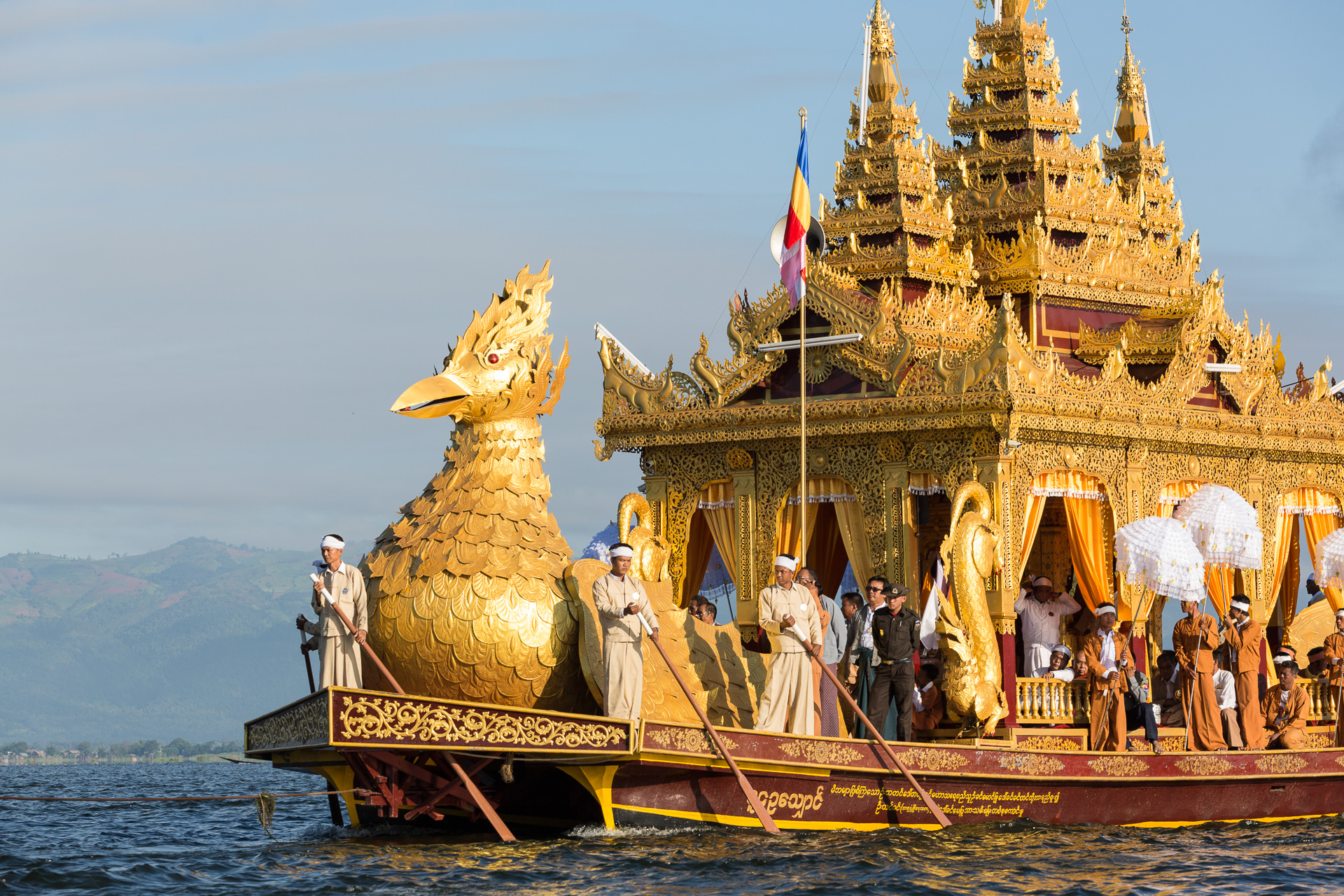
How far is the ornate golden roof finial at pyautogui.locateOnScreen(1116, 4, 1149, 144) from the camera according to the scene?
26516 millimetres

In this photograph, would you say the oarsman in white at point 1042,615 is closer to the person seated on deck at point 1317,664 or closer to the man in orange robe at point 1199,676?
the man in orange robe at point 1199,676

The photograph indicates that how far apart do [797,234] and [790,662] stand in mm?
5309

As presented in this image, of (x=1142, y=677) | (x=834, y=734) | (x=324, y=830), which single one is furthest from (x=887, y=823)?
(x=324, y=830)

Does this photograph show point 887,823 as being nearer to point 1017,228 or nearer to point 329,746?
point 329,746

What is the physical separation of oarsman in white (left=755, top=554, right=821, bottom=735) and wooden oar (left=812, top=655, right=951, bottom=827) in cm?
17

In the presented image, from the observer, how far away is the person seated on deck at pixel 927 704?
1614 cm

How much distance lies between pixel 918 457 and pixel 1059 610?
273 centimetres

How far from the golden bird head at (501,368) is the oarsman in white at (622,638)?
177cm

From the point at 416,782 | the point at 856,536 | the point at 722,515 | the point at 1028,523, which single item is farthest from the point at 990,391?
the point at 416,782

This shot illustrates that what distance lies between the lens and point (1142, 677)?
17219mm

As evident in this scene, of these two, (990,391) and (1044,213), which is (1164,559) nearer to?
(990,391)

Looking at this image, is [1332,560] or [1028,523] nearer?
[1028,523]

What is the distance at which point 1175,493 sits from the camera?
1889cm

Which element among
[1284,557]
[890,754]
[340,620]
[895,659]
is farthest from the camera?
[1284,557]
